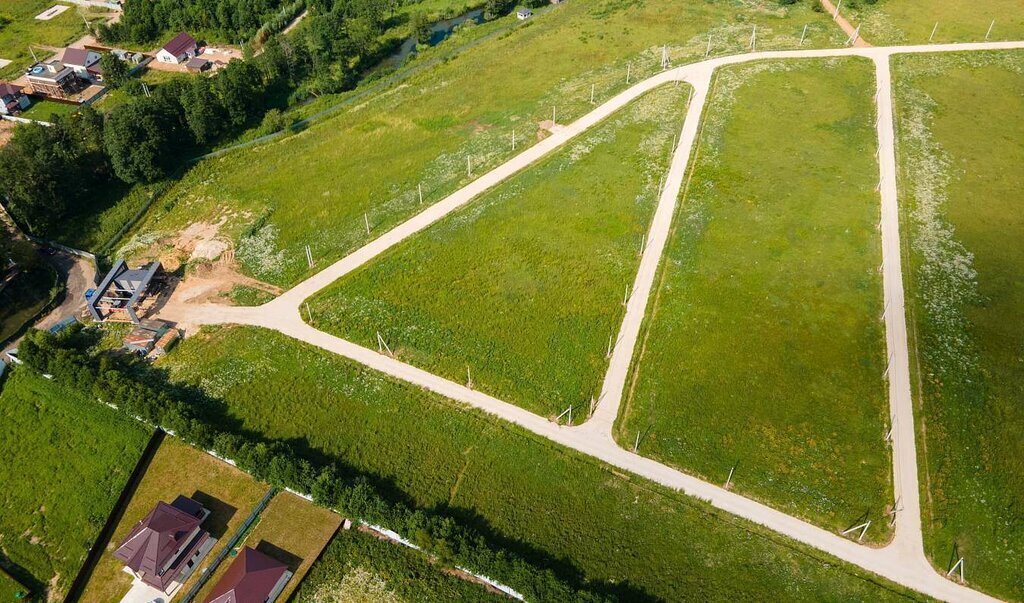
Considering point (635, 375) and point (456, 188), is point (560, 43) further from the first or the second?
point (635, 375)

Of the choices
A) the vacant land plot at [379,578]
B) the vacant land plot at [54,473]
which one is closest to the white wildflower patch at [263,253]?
the vacant land plot at [54,473]

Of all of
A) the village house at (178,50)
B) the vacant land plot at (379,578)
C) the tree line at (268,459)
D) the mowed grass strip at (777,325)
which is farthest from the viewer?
the village house at (178,50)

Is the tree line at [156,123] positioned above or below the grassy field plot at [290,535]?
above

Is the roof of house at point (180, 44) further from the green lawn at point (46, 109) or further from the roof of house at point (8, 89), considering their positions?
the roof of house at point (8, 89)

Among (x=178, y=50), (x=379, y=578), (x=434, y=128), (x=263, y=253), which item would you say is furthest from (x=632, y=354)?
(x=178, y=50)

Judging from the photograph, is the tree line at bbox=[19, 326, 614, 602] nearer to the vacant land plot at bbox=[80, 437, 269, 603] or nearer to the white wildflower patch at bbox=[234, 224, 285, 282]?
the vacant land plot at bbox=[80, 437, 269, 603]

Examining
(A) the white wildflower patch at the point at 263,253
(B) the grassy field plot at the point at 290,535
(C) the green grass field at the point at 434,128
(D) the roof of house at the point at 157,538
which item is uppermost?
(C) the green grass field at the point at 434,128

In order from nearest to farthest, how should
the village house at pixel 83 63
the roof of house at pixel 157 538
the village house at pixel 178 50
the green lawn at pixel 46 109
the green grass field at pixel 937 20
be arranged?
the roof of house at pixel 157 538 < the green lawn at pixel 46 109 < the green grass field at pixel 937 20 < the village house at pixel 83 63 < the village house at pixel 178 50

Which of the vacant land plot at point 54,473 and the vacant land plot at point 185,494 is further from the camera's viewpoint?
the vacant land plot at point 54,473

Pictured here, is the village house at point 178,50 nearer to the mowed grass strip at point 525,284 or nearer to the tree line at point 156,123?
the tree line at point 156,123
